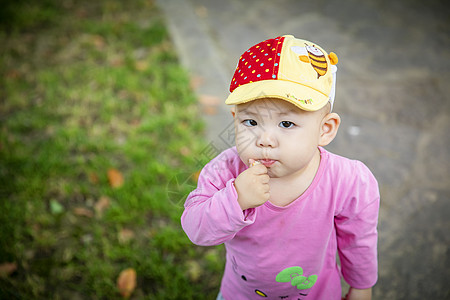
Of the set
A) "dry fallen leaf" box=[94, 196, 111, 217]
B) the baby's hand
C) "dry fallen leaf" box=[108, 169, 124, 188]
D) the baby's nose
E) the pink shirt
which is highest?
the baby's nose

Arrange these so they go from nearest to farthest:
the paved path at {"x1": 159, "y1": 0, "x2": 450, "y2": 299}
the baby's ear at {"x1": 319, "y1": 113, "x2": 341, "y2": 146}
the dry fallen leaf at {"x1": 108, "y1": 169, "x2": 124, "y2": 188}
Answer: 1. the baby's ear at {"x1": 319, "y1": 113, "x2": 341, "y2": 146}
2. the paved path at {"x1": 159, "y1": 0, "x2": 450, "y2": 299}
3. the dry fallen leaf at {"x1": 108, "y1": 169, "x2": 124, "y2": 188}

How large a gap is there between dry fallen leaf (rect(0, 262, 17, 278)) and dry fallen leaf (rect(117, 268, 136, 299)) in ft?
1.99

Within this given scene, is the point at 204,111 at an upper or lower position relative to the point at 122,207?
upper

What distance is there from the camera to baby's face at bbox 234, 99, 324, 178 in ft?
3.62

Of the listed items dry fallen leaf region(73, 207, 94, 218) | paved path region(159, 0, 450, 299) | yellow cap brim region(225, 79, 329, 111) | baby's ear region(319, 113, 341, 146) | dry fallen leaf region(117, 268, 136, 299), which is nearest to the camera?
yellow cap brim region(225, 79, 329, 111)

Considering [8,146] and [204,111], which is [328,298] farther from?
[8,146]

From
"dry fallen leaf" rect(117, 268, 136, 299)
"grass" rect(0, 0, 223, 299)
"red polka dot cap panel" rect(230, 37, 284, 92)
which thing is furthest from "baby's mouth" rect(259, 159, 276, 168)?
"dry fallen leaf" rect(117, 268, 136, 299)

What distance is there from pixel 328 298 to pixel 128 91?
257cm

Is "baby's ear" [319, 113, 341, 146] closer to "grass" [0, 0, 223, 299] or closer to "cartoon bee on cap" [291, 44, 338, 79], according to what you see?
"cartoon bee on cap" [291, 44, 338, 79]

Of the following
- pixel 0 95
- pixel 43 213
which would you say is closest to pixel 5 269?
pixel 43 213

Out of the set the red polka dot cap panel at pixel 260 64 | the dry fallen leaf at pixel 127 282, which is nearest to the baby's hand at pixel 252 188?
the red polka dot cap panel at pixel 260 64

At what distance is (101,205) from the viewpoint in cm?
246

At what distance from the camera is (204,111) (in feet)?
10.2

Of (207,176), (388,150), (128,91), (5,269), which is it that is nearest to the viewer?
(207,176)
